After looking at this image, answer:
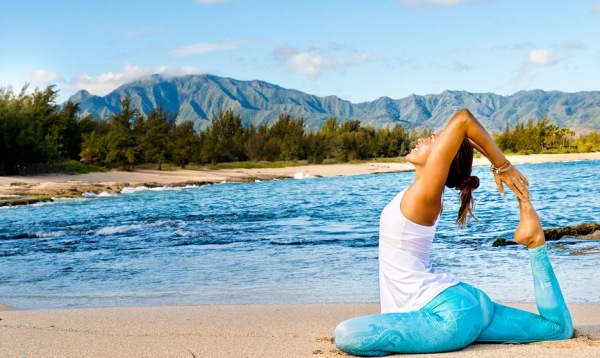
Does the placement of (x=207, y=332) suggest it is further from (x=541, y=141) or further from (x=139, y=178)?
(x=541, y=141)

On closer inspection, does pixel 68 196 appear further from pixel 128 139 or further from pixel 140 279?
pixel 140 279

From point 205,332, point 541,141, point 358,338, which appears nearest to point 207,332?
point 205,332

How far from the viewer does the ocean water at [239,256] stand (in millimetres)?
8047

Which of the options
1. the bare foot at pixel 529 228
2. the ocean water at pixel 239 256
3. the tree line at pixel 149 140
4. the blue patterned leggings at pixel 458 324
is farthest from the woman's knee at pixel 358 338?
the tree line at pixel 149 140

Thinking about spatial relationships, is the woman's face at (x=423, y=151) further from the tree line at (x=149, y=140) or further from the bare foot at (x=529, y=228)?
the tree line at (x=149, y=140)

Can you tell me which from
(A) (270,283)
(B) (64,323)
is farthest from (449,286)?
(A) (270,283)

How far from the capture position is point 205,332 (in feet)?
17.6

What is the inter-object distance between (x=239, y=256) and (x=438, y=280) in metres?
7.87

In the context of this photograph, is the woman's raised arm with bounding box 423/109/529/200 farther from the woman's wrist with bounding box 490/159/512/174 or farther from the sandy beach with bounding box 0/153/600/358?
the sandy beach with bounding box 0/153/600/358

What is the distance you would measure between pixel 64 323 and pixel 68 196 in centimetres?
2630

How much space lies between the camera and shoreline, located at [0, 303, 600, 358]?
4.41m

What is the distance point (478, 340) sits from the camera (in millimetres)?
4332

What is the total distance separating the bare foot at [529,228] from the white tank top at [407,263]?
504mm

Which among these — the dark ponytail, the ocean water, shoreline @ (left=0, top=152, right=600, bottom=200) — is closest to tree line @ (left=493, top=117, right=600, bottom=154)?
shoreline @ (left=0, top=152, right=600, bottom=200)
